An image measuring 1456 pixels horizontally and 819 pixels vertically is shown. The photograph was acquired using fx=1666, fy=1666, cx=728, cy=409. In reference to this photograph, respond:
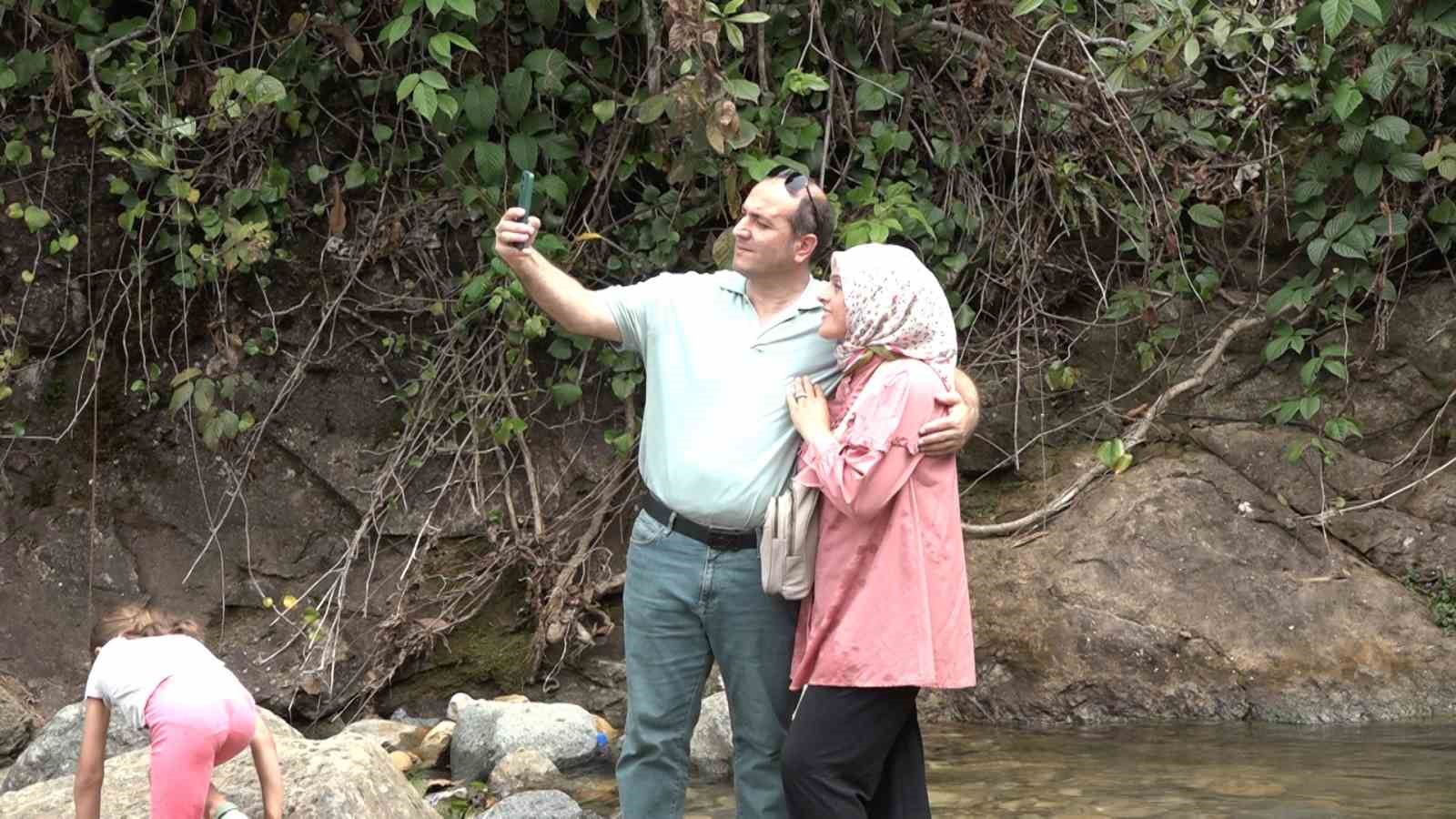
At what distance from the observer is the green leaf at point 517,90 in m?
6.25

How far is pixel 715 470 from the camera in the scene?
3602mm

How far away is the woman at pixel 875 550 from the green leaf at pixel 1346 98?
3344 mm

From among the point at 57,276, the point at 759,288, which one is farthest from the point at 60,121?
the point at 759,288

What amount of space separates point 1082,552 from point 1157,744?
101 centimetres

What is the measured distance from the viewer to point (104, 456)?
6.91 m

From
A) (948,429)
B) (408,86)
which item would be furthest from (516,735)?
(948,429)

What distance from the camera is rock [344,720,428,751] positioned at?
20.0ft

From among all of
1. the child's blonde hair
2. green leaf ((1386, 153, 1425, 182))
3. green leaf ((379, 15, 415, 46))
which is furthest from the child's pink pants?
green leaf ((1386, 153, 1425, 182))

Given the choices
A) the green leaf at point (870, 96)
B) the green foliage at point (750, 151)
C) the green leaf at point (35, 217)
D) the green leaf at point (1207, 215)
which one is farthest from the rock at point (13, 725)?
the green leaf at point (1207, 215)

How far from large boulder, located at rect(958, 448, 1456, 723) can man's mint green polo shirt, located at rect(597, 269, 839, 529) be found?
115 inches

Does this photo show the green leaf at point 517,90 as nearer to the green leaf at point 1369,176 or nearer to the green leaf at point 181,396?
the green leaf at point 181,396

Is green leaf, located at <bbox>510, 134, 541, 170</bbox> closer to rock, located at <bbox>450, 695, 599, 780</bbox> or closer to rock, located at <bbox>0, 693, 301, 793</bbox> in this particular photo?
rock, located at <bbox>450, 695, 599, 780</bbox>

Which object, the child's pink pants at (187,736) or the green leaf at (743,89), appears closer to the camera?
the child's pink pants at (187,736)

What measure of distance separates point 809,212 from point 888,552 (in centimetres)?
80
